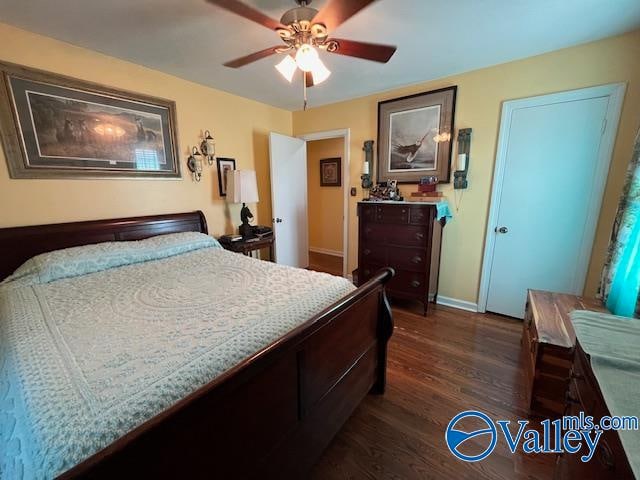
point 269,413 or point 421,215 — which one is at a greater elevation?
point 421,215

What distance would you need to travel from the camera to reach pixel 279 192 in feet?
11.7

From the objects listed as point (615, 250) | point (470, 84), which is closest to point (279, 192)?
point (470, 84)

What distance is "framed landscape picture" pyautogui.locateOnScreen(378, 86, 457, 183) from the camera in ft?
9.03

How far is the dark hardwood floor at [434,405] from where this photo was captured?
52.4 inches

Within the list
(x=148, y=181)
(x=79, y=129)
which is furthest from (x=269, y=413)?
(x=79, y=129)

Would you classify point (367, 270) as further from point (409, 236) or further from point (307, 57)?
point (307, 57)

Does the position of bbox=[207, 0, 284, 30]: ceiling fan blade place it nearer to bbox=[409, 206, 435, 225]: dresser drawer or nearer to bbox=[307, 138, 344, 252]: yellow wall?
bbox=[409, 206, 435, 225]: dresser drawer

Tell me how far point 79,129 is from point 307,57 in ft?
6.57

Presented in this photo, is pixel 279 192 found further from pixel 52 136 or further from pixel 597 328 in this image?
pixel 597 328

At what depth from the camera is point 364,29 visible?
6.17 ft

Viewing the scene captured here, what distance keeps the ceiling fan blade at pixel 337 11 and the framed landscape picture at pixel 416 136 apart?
69.8 inches

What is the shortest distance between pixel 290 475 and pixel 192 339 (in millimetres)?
688

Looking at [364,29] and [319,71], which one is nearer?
[319,71]

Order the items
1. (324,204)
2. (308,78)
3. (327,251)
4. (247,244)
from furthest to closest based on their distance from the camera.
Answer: (327,251) < (324,204) < (247,244) < (308,78)
